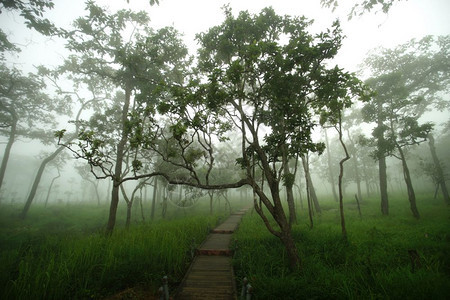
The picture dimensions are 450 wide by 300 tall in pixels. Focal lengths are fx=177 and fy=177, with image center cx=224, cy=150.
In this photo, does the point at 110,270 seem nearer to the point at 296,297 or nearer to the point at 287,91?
the point at 296,297

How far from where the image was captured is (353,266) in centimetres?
559

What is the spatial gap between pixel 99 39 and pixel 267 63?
1383cm

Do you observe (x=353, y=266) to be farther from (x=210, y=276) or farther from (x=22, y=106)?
(x=22, y=106)

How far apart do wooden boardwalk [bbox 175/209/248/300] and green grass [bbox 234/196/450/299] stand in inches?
19.9

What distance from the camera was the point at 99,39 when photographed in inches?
520

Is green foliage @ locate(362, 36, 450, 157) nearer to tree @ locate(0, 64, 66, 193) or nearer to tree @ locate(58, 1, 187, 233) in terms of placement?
tree @ locate(58, 1, 187, 233)

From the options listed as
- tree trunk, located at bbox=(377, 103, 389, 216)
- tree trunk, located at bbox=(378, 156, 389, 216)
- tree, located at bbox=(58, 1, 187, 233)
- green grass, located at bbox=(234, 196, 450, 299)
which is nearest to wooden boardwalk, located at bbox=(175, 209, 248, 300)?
green grass, located at bbox=(234, 196, 450, 299)

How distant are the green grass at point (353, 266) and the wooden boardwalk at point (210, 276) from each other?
51 cm

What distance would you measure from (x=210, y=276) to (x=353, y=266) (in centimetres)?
458

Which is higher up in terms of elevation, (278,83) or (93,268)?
(278,83)

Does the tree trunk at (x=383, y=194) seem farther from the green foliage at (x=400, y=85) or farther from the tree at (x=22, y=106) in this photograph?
the tree at (x=22, y=106)

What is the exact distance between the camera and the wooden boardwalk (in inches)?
195

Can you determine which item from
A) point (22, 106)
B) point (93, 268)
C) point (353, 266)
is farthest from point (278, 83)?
point (22, 106)

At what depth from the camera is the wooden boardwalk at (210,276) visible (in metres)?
4.95
